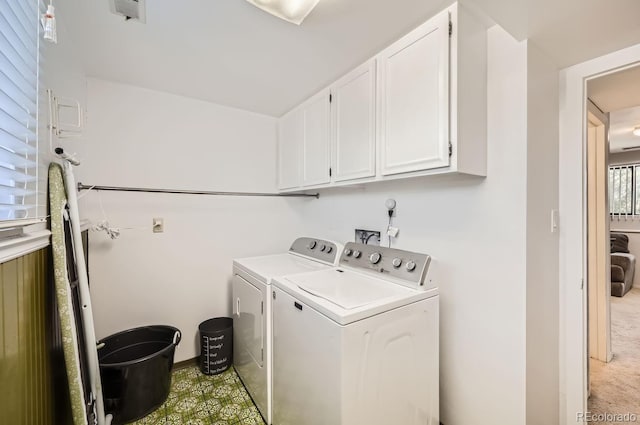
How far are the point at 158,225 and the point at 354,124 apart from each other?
1.74m

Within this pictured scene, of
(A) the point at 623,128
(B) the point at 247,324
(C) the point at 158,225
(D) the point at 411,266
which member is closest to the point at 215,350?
(B) the point at 247,324

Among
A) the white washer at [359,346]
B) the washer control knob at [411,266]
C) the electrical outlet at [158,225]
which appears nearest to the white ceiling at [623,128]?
the washer control knob at [411,266]

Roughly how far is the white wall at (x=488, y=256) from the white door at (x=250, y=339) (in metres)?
1.09

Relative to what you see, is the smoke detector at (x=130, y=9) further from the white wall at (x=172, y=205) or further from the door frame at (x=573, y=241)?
the door frame at (x=573, y=241)

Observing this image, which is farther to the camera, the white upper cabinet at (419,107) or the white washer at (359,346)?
the white upper cabinet at (419,107)

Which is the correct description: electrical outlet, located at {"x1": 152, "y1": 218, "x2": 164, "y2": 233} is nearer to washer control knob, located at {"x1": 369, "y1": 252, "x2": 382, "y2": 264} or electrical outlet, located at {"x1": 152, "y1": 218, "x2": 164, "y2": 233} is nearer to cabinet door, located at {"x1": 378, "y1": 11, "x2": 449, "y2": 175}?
washer control knob, located at {"x1": 369, "y1": 252, "x2": 382, "y2": 264}

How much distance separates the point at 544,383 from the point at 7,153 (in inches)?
98.2

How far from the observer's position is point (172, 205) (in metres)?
2.24

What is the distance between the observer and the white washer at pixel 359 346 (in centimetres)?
111

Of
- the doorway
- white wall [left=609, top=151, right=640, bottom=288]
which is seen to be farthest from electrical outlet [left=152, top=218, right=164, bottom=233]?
white wall [left=609, top=151, right=640, bottom=288]

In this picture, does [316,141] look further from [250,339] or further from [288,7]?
[250,339]

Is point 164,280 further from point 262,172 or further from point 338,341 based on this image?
point 338,341

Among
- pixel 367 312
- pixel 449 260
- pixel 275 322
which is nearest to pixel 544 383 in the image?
pixel 449 260

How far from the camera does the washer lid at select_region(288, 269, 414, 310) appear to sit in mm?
1252
